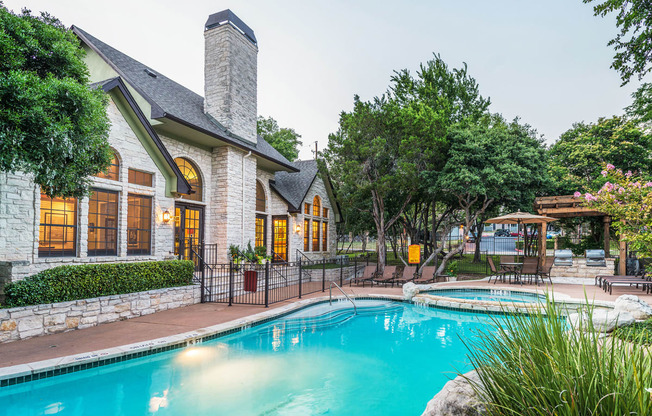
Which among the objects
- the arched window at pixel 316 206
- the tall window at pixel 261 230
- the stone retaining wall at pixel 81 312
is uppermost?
the arched window at pixel 316 206

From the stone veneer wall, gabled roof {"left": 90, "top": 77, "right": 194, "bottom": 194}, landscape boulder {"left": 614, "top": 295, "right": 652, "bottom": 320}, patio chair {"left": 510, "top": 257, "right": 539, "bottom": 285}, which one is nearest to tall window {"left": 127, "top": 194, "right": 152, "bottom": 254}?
gabled roof {"left": 90, "top": 77, "right": 194, "bottom": 194}

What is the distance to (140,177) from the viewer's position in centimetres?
997

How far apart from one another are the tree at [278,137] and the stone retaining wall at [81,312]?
1856 centimetres

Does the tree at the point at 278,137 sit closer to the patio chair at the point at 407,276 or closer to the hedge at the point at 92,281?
the patio chair at the point at 407,276

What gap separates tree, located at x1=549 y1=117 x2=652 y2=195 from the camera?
19000 millimetres

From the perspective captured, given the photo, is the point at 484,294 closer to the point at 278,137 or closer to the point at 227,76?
the point at 227,76

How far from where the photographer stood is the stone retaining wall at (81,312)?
608cm

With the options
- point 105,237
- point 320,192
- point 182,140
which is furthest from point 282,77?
point 105,237

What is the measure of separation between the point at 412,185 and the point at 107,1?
520 inches

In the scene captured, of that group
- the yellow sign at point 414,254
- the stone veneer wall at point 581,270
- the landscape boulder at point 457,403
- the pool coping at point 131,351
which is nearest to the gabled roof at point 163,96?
the pool coping at point 131,351

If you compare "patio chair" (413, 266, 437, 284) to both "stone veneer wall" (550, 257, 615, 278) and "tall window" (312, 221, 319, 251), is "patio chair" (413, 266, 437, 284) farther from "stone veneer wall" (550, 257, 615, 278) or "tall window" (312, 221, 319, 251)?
"tall window" (312, 221, 319, 251)

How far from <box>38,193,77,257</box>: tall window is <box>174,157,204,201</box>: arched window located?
4.02 meters

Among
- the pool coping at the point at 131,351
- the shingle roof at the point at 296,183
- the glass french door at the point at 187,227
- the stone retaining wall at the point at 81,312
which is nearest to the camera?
the pool coping at the point at 131,351

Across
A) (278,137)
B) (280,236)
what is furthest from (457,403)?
(278,137)
